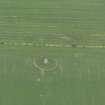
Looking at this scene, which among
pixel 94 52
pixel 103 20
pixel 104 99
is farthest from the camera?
pixel 103 20

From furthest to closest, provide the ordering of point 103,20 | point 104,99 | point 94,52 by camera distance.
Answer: point 103,20
point 94,52
point 104,99

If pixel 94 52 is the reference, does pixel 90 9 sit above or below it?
above

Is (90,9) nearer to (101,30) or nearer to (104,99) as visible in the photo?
(101,30)

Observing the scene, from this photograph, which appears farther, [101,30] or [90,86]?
[101,30]

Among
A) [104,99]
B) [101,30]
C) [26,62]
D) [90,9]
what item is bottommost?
[104,99]

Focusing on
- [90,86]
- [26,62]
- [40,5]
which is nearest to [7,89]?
[26,62]
